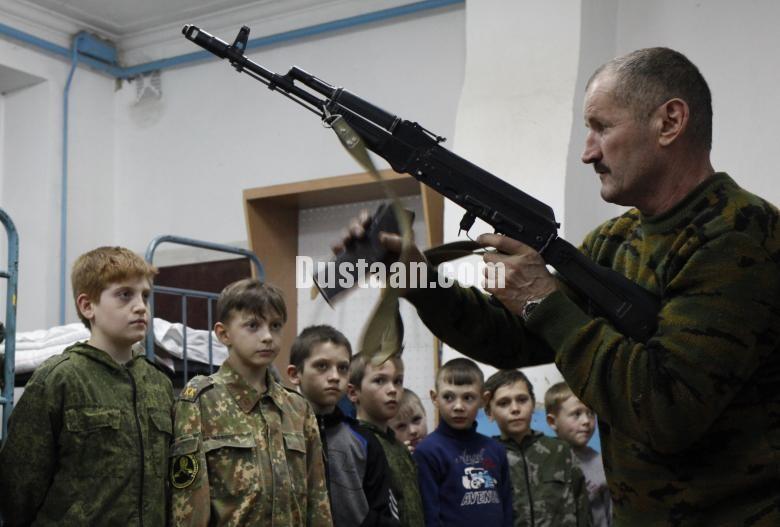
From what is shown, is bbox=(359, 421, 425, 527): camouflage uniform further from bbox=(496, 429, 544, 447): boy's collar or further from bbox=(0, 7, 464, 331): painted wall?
bbox=(0, 7, 464, 331): painted wall

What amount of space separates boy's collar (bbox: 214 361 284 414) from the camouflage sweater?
1372 millimetres

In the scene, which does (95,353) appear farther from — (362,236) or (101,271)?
(362,236)

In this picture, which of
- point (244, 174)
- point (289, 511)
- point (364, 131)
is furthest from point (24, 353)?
point (244, 174)

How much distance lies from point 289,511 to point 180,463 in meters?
0.31

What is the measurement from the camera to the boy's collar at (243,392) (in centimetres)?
269

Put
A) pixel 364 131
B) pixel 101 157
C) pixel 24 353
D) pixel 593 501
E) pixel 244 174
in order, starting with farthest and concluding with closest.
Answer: pixel 101 157
pixel 244 174
pixel 593 501
pixel 24 353
pixel 364 131

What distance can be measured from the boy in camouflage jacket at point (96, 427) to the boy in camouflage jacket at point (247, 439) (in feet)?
0.26

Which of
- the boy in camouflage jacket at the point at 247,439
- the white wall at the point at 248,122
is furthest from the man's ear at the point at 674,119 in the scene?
the white wall at the point at 248,122

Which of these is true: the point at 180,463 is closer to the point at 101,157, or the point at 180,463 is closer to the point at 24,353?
the point at 24,353

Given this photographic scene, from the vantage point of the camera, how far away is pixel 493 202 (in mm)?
1658

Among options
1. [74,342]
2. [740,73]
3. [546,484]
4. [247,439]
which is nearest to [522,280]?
[247,439]

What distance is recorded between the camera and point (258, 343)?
2773mm

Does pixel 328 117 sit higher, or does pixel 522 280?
pixel 328 117

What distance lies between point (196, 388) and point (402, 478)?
928mm
